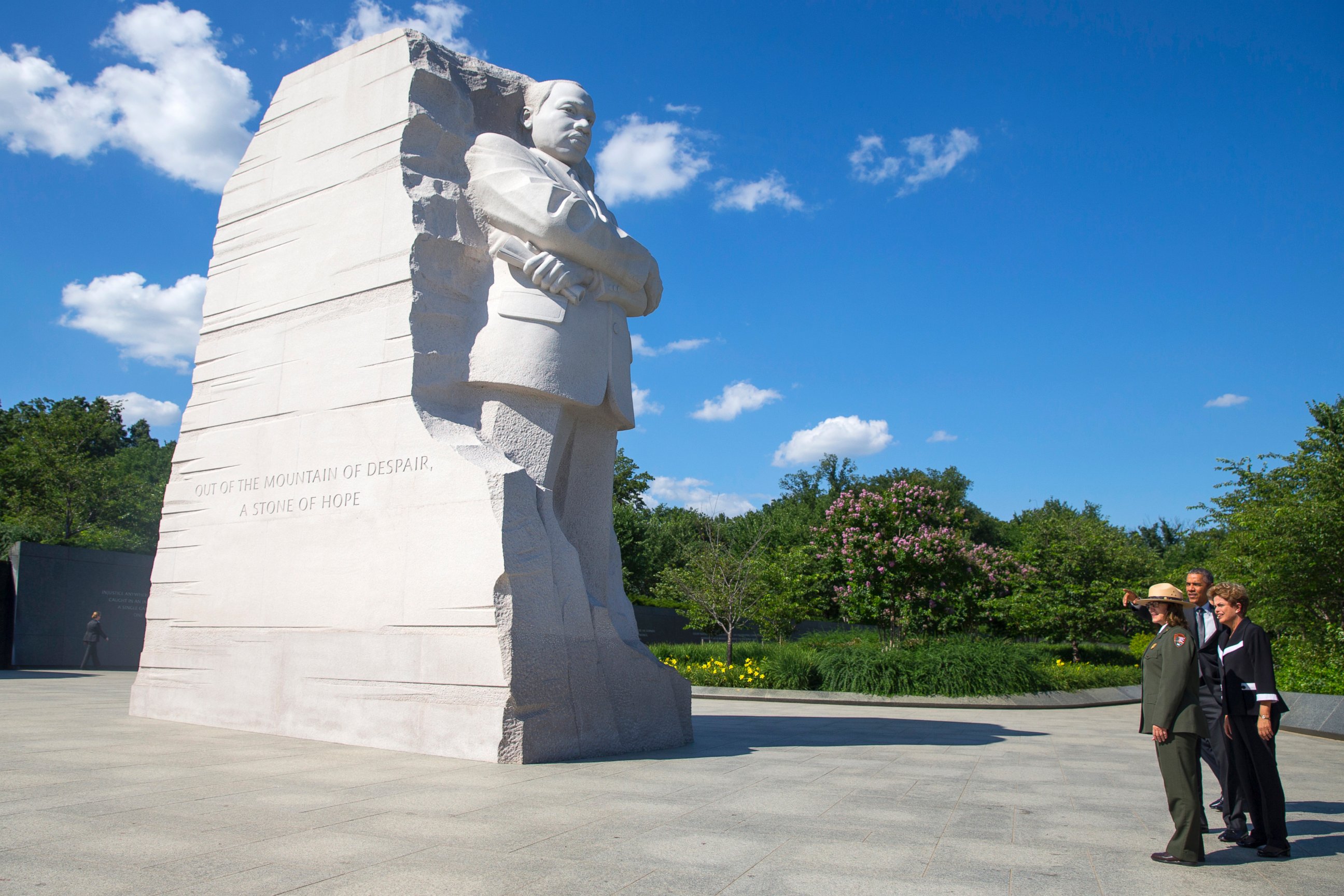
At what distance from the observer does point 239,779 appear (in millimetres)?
5531

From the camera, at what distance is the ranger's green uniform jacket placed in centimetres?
451

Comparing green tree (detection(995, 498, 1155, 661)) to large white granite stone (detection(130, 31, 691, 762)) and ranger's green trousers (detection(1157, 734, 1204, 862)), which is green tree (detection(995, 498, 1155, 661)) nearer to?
large white granite stone (detection(130, 31, 691, 762))

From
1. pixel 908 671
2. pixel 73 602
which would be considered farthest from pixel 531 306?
pixel 73 602

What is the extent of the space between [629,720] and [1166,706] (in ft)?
14.2

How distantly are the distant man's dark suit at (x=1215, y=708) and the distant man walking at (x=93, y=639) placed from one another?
66.7 ft

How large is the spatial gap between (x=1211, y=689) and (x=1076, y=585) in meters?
23.6

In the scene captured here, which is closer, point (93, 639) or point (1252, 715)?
point (1252, 715)

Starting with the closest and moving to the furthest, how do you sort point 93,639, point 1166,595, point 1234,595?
point 1166,595, point 1234,595, point 93,639

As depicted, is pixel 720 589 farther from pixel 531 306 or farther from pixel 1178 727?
pixel 1178 727

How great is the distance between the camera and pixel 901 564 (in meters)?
20.8

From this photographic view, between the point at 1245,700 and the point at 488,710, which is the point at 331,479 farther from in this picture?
the point at 1245,700

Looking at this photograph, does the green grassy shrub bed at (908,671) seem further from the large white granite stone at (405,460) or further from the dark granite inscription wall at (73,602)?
the dark granite inscription wall at (73,602)

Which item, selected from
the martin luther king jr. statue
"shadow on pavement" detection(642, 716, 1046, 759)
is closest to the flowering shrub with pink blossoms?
"shadow on pavement" detection(642, 716, 1046, 759)

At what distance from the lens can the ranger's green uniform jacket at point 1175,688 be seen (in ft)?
14.8
